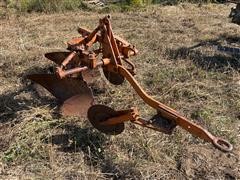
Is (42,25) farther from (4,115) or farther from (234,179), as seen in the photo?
(234,179)

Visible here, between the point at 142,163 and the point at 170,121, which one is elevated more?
the point at 170,121

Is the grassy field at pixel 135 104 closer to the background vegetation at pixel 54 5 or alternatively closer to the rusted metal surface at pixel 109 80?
the rusted metal surface at pixel 109 80

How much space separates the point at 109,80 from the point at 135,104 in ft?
1.44

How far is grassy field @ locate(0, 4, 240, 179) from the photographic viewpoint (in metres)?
3.90

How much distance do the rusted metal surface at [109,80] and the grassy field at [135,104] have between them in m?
0.17

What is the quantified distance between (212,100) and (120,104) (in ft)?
3.34

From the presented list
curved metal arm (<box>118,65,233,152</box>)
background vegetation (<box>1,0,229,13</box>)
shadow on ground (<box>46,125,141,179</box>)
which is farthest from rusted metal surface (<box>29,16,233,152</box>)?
background vegetation (<box>1,0,229,13</box>)

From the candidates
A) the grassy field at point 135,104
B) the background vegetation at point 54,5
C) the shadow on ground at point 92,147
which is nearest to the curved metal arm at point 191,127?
the grassy field at point 135,104

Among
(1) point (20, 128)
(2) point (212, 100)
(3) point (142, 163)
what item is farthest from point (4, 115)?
(2) point (212, 100)

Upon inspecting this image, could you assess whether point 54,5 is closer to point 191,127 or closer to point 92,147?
point 92,147

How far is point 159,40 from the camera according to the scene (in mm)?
6906

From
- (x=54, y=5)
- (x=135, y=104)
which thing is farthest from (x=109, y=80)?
(x=54, y=5)

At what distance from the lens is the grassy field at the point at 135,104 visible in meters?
3.90

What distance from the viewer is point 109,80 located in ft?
16.8
